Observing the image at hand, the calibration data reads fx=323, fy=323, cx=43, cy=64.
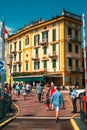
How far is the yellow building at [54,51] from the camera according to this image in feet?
190

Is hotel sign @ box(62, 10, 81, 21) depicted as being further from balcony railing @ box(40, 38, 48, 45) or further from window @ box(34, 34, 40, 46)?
window @ box(34, 34, 40, 46)

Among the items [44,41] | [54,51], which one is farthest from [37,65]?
[54,51]

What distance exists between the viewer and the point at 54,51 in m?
59.4

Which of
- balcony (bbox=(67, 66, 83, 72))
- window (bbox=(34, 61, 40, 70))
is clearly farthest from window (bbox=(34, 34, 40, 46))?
balcony (bbox=(67, 66, 83, 72))

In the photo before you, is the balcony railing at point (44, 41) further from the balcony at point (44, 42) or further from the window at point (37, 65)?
the window at point (37, 65)

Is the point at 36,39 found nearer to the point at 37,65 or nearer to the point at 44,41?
the point at 44,41

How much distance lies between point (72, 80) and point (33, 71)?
9300 mm

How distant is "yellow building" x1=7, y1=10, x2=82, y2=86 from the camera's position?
2275 inches

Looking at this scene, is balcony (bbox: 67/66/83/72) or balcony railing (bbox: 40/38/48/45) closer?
balcony (bbox: 67/66/83/72)

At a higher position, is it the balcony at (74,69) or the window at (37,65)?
the window at (37,65)

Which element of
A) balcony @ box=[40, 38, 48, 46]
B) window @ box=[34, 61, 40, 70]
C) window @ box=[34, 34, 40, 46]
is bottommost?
window @ box=[34, 61, 40, 70]

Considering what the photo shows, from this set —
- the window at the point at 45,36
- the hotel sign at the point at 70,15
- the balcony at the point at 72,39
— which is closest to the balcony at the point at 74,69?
the balcony at the point at 72,39

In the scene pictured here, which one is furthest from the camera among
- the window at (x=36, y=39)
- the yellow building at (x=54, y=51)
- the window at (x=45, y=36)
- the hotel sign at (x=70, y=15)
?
the window at (x=36, y=39)

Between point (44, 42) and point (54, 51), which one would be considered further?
point (44, 42)
